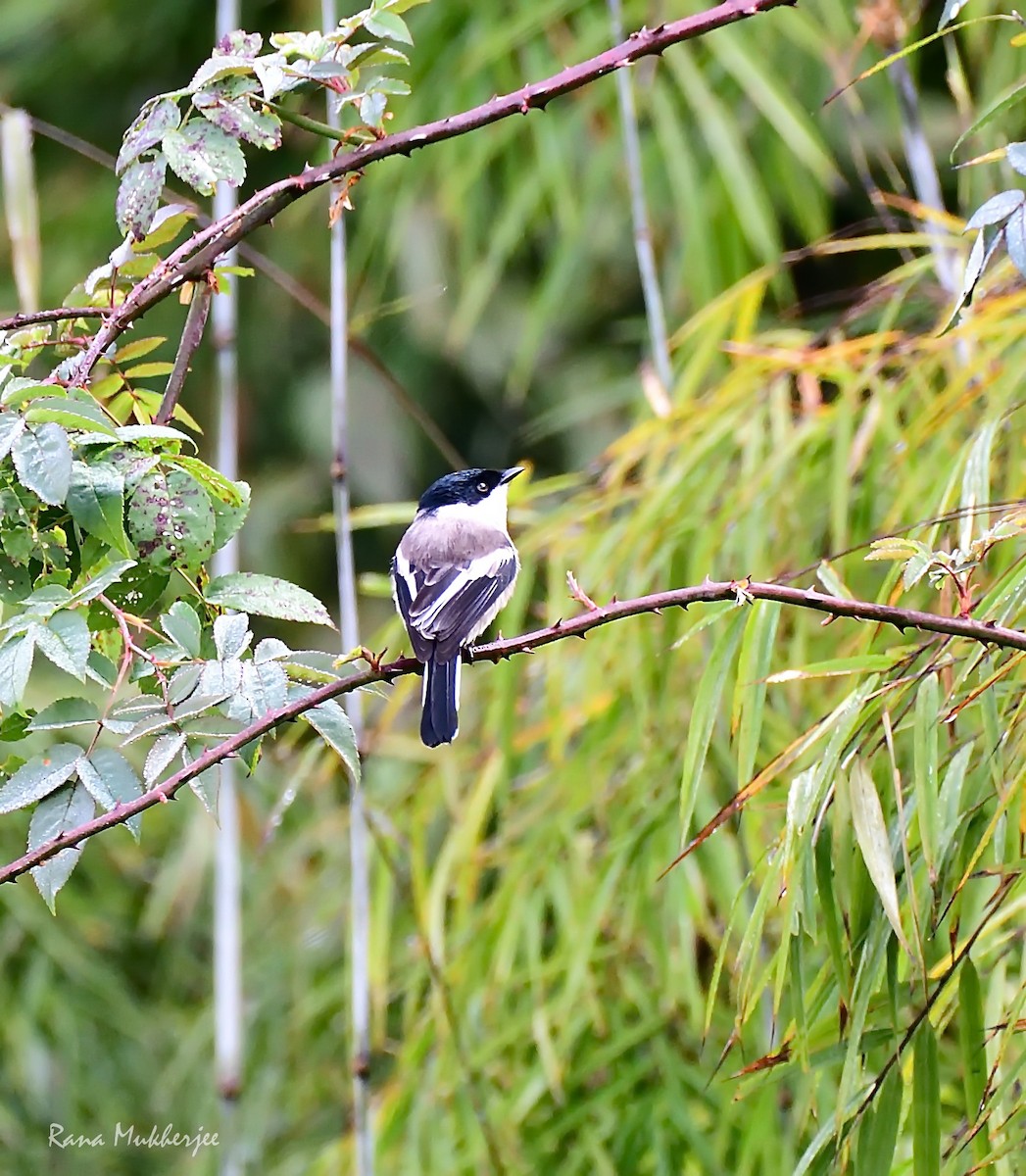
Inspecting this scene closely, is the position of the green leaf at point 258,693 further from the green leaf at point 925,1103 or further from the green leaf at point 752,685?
the green leaf at point 925,1103

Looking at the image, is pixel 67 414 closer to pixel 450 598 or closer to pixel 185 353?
pixel 185 353

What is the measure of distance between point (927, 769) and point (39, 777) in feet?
3.01

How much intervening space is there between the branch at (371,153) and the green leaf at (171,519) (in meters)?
0.14

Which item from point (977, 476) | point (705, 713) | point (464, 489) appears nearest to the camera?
point (705, 713)

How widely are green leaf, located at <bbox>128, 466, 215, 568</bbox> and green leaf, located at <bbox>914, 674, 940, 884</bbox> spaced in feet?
2.57

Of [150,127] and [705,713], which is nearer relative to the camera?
[150,127]

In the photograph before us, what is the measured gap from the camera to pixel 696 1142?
2.64m

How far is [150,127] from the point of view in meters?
1.51

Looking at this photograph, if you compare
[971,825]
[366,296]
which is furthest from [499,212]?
[971,825]

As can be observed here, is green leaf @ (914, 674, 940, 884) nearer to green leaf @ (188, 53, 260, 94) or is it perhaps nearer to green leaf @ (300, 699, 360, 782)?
green leaf @ (300, 699, 360, 782)


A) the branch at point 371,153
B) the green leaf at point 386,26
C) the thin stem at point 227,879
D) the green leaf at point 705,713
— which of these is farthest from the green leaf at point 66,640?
the thin stem at point 227,879

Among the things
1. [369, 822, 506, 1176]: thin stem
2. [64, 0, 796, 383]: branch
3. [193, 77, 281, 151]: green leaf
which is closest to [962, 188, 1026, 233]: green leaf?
[64, 0, 796, 383]: branch

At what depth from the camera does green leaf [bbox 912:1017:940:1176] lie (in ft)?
5.31

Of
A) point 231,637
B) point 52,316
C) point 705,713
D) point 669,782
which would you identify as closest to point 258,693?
point 231,637
